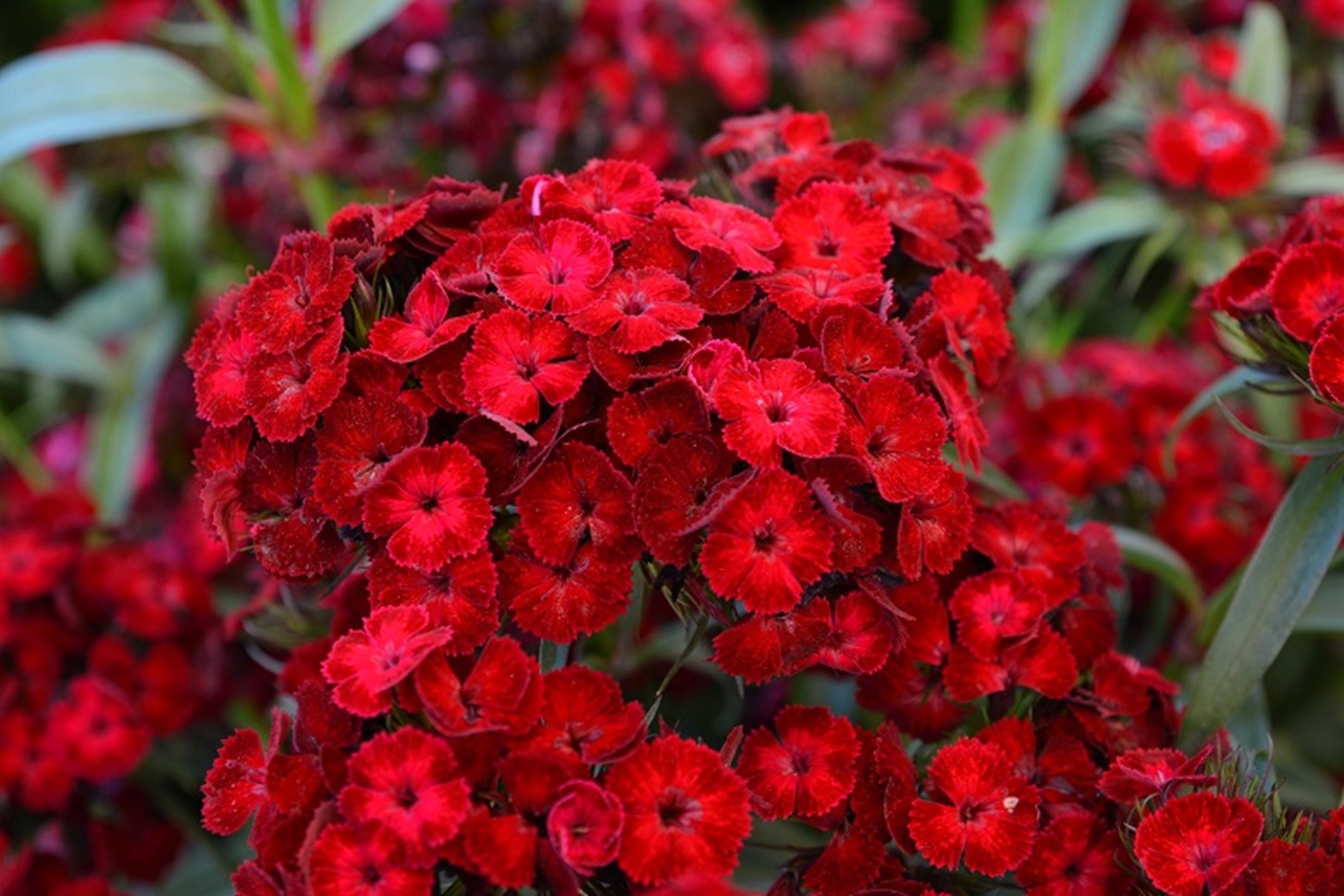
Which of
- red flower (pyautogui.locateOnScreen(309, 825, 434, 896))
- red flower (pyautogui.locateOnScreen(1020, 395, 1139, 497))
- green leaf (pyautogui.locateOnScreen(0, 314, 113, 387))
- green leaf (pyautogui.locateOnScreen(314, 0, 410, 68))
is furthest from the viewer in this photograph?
green leaf (pyautogui.locateOnScreen(0, 314, 113, 387))

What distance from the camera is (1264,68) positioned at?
4.85 ft

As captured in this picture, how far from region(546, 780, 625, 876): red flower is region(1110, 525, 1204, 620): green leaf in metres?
0.52

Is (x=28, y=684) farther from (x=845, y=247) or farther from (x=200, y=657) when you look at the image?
(x=845, y=247)

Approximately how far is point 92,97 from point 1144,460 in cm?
102

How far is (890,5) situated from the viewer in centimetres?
190

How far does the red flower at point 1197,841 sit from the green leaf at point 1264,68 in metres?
1.02

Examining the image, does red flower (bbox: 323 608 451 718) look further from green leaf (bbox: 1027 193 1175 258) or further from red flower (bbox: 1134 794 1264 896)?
green leaf (bbox: 1027 193 1175 258)

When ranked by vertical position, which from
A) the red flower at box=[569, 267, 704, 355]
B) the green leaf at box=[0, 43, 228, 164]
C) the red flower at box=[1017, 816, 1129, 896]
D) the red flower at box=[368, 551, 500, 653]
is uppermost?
the red flower at box=[569, 267, 704, 355]

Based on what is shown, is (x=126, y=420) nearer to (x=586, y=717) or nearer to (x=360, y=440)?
(x=360, y=440)

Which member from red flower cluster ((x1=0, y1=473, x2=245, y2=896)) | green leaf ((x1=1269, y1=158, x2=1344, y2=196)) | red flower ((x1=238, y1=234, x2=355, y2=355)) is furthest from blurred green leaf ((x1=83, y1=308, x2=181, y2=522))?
green leaf ((x1=1269, y1=158, x2=1344, y2=196))

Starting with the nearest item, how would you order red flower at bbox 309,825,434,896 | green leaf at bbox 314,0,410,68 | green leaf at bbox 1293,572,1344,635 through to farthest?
red flower at bbox 309,825,434,896
green leaf at bbox 1293,572,1344,635
green leaf at bbox 314,0,410,68

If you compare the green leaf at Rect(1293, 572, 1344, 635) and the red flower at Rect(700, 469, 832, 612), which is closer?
the red flower at Rect(700, 469, 832, 612)

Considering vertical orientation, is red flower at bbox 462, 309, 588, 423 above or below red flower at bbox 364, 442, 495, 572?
above

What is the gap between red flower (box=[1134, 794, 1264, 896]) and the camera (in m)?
0.66
